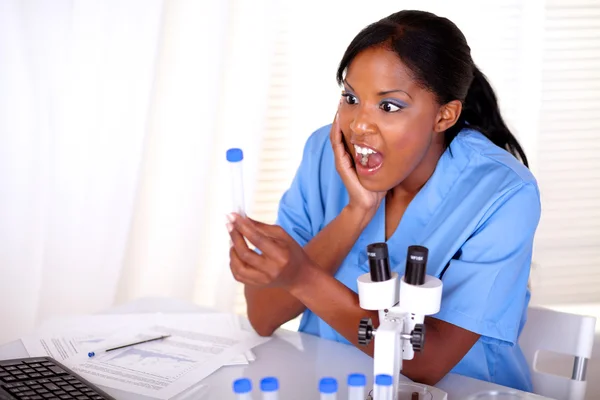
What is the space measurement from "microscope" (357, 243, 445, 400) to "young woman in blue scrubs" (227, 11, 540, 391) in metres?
0.18

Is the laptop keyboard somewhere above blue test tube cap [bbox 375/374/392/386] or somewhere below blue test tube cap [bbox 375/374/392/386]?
below

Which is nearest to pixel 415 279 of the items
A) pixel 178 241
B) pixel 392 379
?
pixel 392 379

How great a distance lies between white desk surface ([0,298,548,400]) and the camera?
47.8 inches

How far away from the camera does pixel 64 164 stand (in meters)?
2.40

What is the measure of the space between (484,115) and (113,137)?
124cm

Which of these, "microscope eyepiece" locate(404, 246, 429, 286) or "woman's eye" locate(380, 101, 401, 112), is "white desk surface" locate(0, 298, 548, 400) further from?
"woman's eye" locate(380, 101, 401, 112)

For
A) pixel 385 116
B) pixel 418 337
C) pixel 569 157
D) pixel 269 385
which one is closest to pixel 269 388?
pixel 269 385

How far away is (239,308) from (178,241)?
402 mm

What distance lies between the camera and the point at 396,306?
108 centimetres

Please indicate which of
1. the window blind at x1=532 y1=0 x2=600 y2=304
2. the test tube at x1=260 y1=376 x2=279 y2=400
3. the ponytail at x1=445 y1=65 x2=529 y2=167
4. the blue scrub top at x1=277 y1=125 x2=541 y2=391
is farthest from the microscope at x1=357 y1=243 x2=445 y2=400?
the window blind at x1=532 y1=0 x2=600 y2=304

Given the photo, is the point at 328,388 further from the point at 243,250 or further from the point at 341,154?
the point at 341,154

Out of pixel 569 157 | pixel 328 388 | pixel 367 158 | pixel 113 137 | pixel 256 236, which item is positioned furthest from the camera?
pixel 569 157

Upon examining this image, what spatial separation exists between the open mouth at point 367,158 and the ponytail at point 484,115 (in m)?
0.24

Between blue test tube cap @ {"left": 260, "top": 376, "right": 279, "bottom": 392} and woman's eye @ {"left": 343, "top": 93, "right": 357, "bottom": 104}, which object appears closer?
blue test tube cap @ {"left": 260, "top": 376, "right": 279, "bottom": 392}
